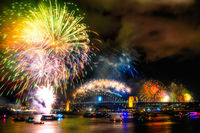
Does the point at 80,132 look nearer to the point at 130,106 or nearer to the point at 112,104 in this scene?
the point at 130,106

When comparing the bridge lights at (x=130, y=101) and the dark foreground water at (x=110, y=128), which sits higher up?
the bridge lights at (x=130, y=101)

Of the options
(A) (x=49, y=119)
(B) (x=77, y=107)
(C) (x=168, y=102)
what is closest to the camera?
(A) (x=49, y=119)

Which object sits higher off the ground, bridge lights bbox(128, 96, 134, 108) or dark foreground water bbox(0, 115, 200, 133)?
bridge lights bbox(128, 96, 134, 108)

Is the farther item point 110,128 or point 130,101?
point 130,101

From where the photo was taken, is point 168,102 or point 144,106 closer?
point 168,102

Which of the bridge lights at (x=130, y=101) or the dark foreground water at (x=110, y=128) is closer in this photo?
the dark foreground water at (x=110, y=128)

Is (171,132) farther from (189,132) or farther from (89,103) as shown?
(89,103)

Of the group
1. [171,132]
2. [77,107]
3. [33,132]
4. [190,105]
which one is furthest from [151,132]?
[77,107]

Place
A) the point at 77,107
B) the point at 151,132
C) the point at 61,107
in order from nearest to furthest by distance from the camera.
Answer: the point at 151,132 → the point at 61,107 → the point at 77,107

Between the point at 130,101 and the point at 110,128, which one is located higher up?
the point at 130,101

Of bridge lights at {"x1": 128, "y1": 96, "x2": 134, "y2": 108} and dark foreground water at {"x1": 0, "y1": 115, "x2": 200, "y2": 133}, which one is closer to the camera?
dark foreground water at {"x1": 0, "y1": 115, "x2": 200, "y2": 133}
